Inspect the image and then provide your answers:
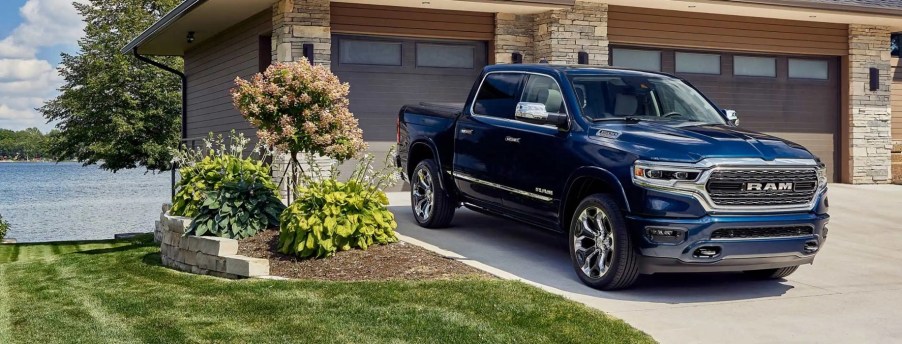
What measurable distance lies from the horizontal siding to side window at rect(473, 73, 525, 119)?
7.62 meters

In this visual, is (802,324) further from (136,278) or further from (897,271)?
(136,278)

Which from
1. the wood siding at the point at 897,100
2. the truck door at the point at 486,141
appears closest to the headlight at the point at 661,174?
the truck door at the point at 486,141

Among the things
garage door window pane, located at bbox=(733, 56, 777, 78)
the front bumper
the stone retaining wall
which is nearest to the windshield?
the front bumper

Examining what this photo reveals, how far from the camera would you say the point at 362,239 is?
9.10 metres

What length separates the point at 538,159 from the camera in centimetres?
827

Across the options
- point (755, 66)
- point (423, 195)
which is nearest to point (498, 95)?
point (423, 195)

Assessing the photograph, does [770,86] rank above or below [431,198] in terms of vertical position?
above

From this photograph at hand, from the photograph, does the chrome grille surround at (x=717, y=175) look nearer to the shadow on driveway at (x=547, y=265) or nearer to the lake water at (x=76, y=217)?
the shadow on driveway at (x=547, y=265)

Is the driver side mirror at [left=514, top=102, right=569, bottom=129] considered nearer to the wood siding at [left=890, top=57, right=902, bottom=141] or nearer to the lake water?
the wood siding at [left=890, top=57, right=902, bottom=141]

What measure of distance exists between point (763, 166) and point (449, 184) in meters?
3.84

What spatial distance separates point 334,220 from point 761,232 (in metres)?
4.11

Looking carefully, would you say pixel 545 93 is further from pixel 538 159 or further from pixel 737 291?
pixel 737 291

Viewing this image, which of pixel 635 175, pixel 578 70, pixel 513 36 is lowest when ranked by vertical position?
pixel 635 175

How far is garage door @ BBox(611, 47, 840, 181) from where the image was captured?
57.1 feet
